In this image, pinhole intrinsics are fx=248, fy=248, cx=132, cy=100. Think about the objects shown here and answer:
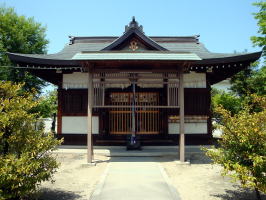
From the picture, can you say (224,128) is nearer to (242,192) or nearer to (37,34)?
(242,192)

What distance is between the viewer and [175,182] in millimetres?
6805

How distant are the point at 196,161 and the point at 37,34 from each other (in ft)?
66.1

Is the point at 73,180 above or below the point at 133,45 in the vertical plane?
below

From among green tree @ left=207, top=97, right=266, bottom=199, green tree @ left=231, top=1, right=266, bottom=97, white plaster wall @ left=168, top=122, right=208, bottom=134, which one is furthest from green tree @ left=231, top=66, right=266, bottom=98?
green tree @ left=207, top=97, right=266, bottom=199

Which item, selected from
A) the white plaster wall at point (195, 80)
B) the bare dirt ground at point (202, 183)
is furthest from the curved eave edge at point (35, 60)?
the bare dirt ground at point (202, 183)

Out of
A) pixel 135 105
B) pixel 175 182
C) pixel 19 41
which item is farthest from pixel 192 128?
pixel 19 41

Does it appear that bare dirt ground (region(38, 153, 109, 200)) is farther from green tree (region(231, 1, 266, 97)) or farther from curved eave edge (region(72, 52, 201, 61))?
green tree (region(231, 1, 266, 97))

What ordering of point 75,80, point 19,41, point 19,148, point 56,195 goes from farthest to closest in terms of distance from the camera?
point 19,41 < point 75,80 < point 56,195 < point 19,148

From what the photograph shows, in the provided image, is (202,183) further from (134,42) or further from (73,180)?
(134,42)

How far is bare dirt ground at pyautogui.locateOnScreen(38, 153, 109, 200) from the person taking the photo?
5.72 metres

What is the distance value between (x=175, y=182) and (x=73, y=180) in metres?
2.87

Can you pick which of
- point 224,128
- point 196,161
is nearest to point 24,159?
point 224,128

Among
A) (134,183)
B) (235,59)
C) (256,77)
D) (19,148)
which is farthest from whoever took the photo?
(256,77)

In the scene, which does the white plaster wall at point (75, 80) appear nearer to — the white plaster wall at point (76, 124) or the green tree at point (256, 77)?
the white plaster wall at point (76, 124)
